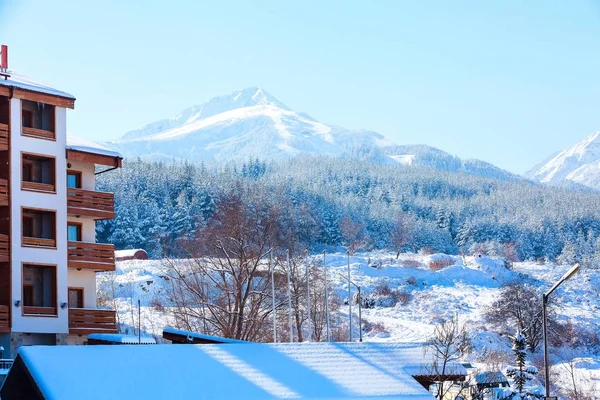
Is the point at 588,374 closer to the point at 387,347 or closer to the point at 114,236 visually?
the point at 387,347

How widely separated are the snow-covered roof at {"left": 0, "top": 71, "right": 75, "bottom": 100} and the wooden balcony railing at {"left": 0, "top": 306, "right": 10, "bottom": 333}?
9.39m

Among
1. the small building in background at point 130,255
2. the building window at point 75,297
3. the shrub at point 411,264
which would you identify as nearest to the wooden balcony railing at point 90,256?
the building window at point 75,297

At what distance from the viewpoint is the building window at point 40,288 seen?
46.5 m

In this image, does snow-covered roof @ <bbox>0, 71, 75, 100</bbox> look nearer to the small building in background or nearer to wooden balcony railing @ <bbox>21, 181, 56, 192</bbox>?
wooden balcony railing @ <bbox>21, 181, 56, 192</bbox>

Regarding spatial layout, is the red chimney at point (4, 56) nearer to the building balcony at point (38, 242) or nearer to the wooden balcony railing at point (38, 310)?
the building balcony at point (38, 242)

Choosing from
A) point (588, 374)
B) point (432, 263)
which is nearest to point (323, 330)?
point (588, 374)

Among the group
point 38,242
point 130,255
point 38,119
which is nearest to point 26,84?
point 38,119

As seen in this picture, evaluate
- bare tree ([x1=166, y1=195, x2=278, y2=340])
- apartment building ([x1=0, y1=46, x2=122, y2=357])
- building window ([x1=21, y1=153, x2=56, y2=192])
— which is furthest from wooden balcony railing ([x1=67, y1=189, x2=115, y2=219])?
bare tree ([x1=166, y1=195, x2=278, y2=340])

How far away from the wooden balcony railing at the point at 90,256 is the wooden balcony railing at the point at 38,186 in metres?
2.65

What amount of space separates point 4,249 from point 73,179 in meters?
5.62

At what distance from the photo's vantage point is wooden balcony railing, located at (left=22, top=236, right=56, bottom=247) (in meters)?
46.5

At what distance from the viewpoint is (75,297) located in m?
49.2

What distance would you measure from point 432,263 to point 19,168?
10790cm

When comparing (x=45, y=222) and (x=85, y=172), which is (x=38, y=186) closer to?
(x=45, y=222)
